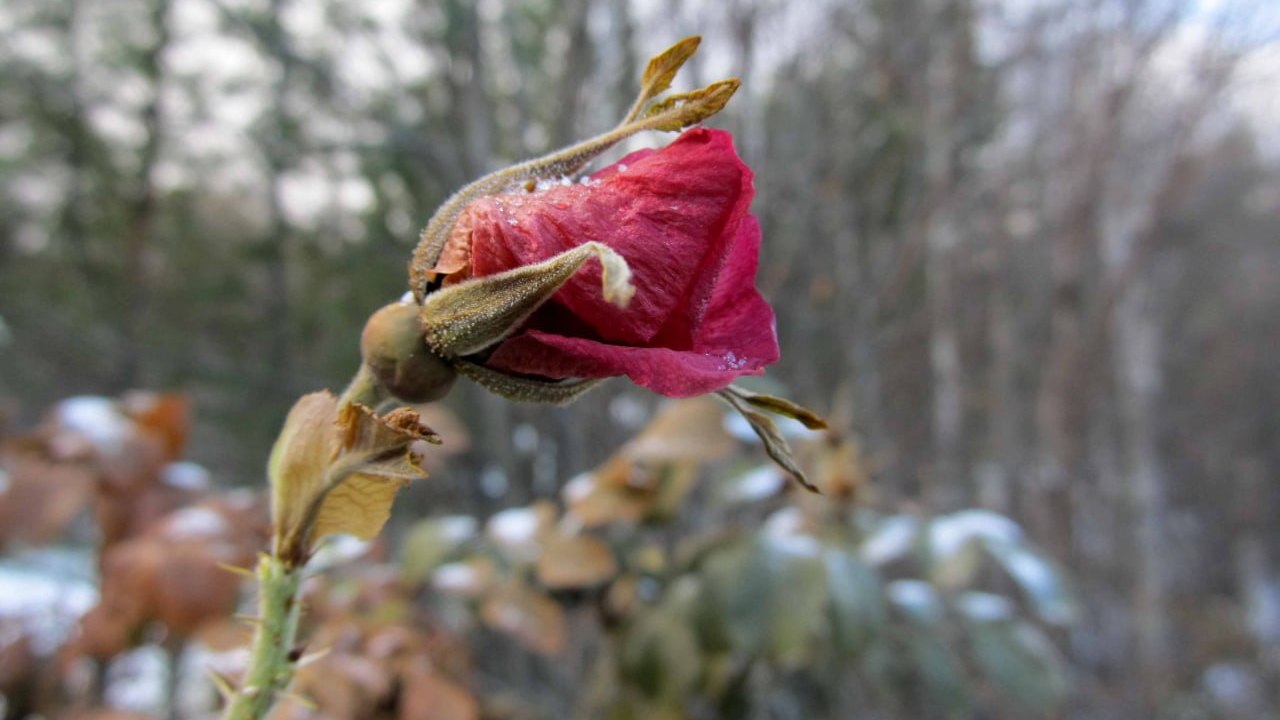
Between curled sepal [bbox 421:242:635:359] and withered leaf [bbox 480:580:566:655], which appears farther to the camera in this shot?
withered leaf [bbox 480:580:566:655]

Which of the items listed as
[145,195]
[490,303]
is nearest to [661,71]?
[490,303]

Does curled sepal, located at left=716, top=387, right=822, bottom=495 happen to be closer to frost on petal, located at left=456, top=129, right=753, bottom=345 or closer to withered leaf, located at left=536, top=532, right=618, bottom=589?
frost on petal, located at left=456, top=129, right=753, bottom=345

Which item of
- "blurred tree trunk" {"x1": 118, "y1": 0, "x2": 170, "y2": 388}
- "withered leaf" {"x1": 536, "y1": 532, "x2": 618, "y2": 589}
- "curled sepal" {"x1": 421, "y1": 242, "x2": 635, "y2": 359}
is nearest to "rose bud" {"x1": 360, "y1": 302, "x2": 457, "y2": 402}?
"curled sepal" {"x1": 421, "y1": 242, "x2": 635, "y2": 359}

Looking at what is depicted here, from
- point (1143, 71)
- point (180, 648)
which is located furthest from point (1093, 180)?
point (180, 648)

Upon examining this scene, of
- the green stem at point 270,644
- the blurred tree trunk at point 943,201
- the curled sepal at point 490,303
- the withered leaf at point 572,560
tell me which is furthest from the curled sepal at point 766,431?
the blurred tree trunk at point 943,201

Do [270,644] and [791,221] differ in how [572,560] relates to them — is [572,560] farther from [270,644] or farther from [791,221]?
[791,221]

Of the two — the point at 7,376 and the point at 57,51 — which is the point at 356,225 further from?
the point at 7,376
